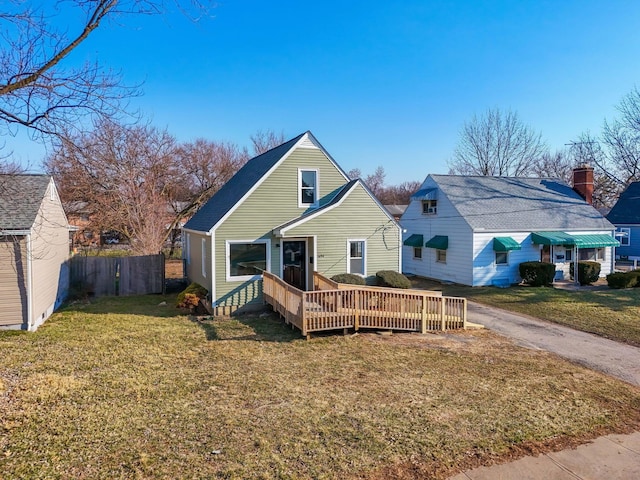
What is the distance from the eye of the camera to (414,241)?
968 inches

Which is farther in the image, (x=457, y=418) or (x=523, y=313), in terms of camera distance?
(x=523, y=313)

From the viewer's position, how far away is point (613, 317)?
1359 cm

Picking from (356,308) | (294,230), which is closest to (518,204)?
(294,230)

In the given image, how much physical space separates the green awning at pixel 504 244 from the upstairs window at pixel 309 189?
397 inches

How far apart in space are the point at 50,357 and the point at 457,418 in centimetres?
817

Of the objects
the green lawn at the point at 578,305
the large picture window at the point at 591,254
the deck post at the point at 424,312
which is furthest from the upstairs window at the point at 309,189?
the large picture window at the point at 591,254

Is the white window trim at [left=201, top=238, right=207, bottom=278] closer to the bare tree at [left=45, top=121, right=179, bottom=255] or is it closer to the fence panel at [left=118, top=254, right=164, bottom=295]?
the fence panel at [left=118, top=254, right=164, bottom=295]

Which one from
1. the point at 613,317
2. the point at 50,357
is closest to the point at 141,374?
the point at 50,357

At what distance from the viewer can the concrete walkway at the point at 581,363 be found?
195 inches

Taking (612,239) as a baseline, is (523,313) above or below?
below

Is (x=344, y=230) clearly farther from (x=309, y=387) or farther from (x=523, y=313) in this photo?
(x=309, y=387)

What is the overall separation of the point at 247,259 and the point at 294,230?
187 centimetres

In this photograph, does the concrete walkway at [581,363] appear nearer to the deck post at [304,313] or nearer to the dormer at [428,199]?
the deck post at [304,313]

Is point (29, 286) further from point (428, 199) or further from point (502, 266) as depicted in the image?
point (502, 266)
